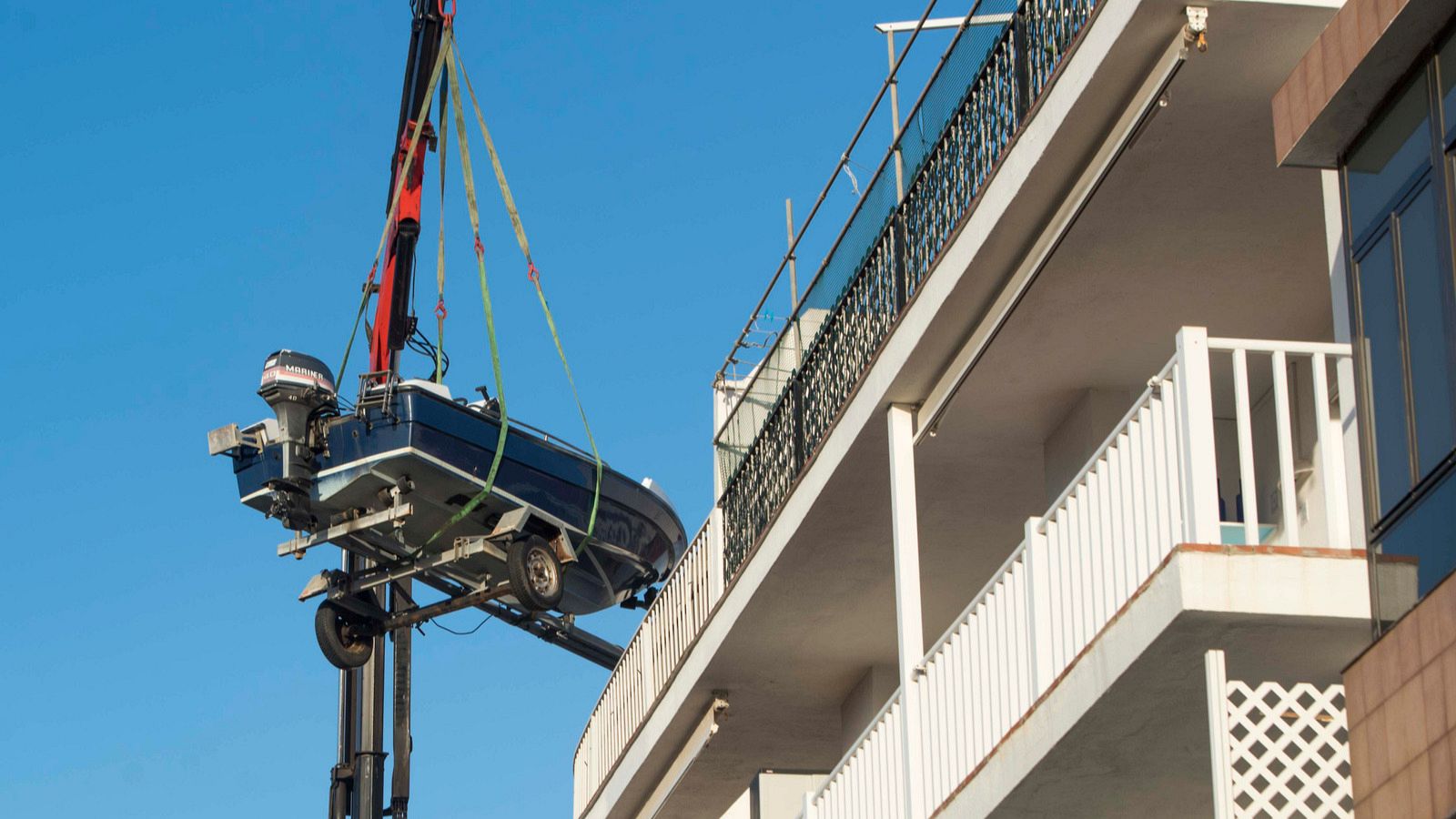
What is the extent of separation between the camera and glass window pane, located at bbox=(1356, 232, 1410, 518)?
28.5ft

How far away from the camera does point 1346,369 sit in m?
9.41

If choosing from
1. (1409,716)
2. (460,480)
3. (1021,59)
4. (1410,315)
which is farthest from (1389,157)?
(460,480)

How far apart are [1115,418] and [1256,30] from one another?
418 centimetres

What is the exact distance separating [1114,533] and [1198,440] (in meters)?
0.87

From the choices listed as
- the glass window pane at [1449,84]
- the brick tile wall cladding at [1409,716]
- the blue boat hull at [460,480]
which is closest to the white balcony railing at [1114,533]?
the brick tile wall cladding at [1409,716]

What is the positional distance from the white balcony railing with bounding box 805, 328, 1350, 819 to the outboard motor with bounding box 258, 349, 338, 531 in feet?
37.4

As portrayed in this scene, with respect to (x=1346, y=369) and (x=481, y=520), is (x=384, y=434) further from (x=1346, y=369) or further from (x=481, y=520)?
(x=1346, y=369)

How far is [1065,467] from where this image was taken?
47.4 ft

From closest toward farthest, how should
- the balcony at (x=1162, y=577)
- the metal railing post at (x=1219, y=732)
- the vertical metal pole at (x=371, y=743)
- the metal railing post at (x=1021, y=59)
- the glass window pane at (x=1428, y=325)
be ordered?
the glass window pane at (x=1428, y=325), the metal railing post at (x=1219, y=732), the balcony at (x=1162, y=577), the metal railing post at (x=1021, y=59), the vertical metal pole at (x=371, y=743)

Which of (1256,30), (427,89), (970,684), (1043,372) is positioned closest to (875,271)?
(1043,372)

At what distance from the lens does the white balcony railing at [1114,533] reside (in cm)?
956

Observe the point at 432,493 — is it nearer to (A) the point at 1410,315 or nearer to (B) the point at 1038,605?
(B) the point at 1038,605

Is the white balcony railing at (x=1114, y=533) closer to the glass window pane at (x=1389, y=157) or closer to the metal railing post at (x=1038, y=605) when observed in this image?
the metal railing post at (x=1038, y=605)

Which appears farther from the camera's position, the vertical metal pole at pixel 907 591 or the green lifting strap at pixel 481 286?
the green lifting strap at pixel 481 286
